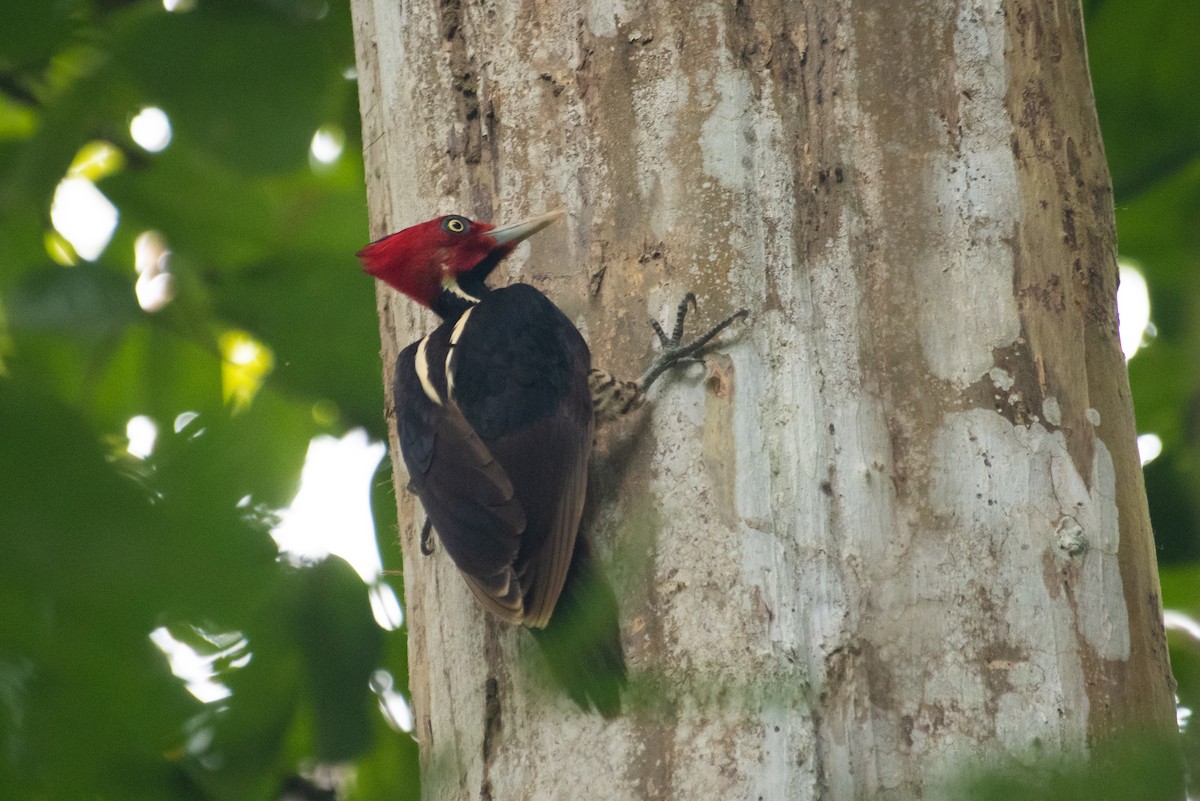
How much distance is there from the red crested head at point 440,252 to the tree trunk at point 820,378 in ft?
0.16

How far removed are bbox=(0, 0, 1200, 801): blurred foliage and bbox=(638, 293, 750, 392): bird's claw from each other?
574mm

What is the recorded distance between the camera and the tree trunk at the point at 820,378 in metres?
1.94

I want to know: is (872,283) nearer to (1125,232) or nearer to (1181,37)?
(1181,37)

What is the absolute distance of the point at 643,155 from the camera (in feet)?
8.10

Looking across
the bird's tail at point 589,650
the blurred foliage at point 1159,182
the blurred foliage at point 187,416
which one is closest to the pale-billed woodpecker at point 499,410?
the blurred foliage at point 187,416

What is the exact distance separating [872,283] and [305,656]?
4.22 feet

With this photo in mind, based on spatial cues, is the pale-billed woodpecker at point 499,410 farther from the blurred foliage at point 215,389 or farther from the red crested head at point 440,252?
the blurred foliage at point 215,389

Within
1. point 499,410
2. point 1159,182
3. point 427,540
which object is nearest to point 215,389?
point 427,540

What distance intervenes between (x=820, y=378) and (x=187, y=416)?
53.0 inches

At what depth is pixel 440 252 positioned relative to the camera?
9.36 ft

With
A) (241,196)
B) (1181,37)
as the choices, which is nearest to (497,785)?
(241,196)

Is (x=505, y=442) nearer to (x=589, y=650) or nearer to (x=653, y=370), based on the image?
(x=653, y=370)

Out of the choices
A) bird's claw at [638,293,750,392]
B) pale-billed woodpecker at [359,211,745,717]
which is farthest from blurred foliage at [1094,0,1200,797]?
pale-billed woodpecker at [359,211,745,717]

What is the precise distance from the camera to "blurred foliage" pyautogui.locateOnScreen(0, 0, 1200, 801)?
88cm
